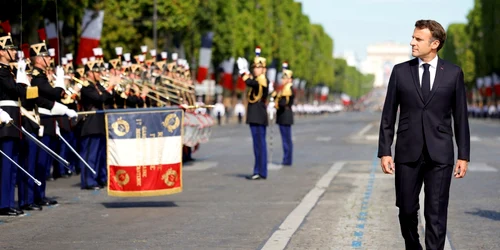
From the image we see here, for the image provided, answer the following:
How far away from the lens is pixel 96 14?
115 feet

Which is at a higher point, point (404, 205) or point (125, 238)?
point (404, 205)

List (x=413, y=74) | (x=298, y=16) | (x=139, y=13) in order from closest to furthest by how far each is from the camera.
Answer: (x=413, y=74) < (x=139, y=13) < (x=298, y=16)

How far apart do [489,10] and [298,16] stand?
26273 mm

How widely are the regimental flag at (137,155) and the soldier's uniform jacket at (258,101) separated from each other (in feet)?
18.7

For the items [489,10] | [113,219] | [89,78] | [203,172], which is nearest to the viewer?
[113,219]

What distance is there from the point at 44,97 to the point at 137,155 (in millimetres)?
1394

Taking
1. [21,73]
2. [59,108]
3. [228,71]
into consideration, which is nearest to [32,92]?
[21,73]

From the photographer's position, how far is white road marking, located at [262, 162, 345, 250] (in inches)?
462

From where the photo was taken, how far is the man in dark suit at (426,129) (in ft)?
29.3

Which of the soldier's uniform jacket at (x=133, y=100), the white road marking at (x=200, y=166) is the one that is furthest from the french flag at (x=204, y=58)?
the soldier's uniform jacket at (x=133, y=100)

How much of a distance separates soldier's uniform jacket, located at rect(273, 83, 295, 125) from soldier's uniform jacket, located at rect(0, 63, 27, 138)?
1070cm

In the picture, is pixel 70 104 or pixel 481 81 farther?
pixel 481 81

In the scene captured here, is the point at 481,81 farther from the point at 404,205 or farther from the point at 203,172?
the point at 404,205

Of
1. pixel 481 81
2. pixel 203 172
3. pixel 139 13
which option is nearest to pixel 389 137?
pixel 203 172
